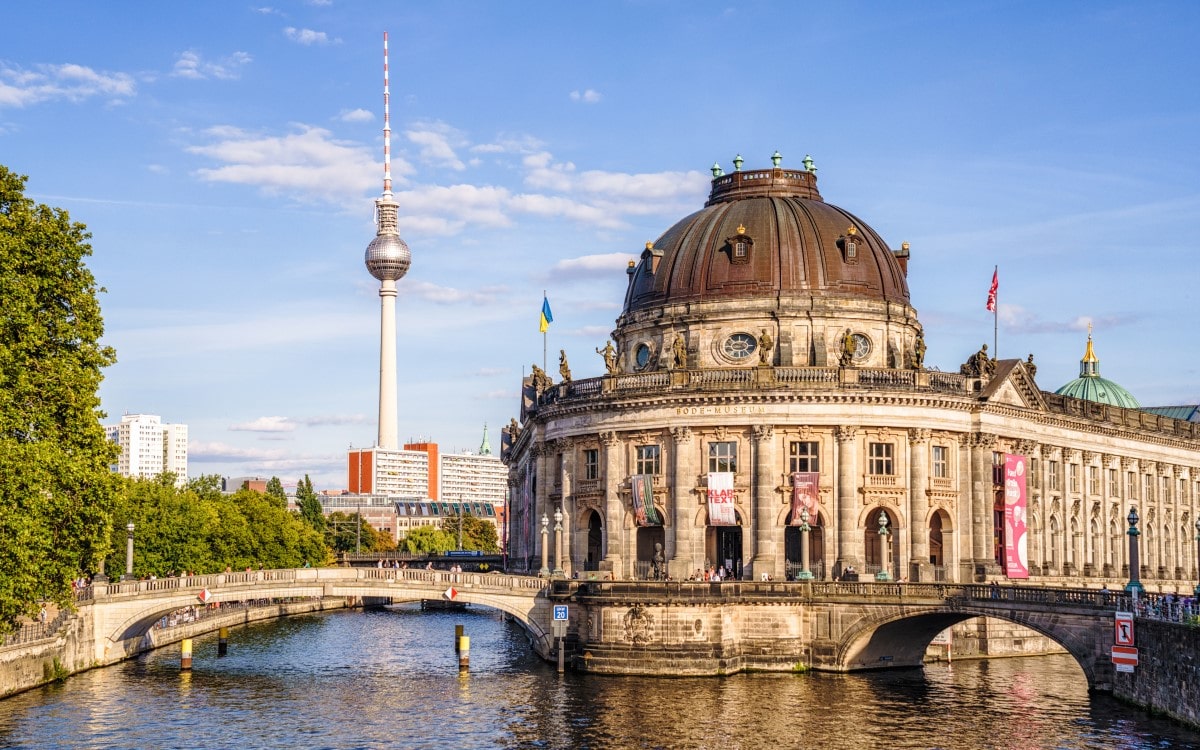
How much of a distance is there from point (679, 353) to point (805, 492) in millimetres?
13178

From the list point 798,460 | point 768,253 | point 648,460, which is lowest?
point 798,460

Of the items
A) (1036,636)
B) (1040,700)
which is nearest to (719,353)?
(1036,636)

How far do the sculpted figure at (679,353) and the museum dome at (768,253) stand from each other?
3.55 m

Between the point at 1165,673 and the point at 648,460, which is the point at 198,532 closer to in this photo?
the point at 648,460

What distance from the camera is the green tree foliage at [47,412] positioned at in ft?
194

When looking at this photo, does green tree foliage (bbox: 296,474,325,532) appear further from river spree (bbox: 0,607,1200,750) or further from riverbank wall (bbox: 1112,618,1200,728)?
riverbank wall (bbox: 1112,618,1200,728)

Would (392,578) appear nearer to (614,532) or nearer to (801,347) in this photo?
(614,532)

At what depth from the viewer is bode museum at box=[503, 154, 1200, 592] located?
88.8 meters

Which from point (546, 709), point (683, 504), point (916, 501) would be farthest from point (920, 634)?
point (546, 709)

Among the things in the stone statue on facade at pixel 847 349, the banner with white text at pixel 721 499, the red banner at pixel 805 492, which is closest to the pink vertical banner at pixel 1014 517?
the stone statue on facade at pixel 847 349

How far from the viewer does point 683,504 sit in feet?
296

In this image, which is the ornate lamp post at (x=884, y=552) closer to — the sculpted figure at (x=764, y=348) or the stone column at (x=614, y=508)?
the sculpted figure at (x=764, y=348)

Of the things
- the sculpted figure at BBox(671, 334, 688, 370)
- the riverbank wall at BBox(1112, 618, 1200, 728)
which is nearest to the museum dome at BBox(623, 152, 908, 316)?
the sculpted figure at BBox(671, 334, 688, 370)

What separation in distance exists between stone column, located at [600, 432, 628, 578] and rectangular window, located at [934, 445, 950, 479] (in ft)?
61.5
